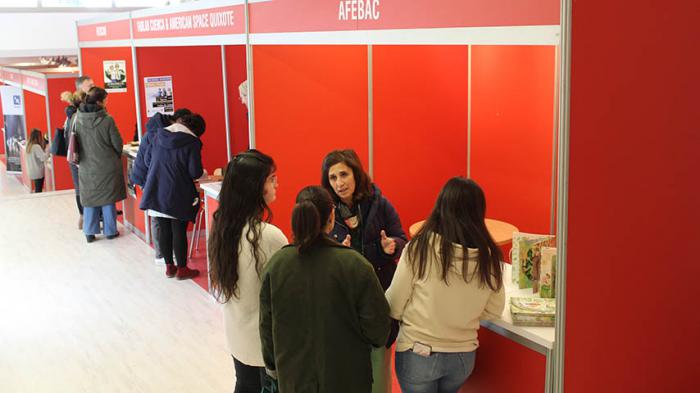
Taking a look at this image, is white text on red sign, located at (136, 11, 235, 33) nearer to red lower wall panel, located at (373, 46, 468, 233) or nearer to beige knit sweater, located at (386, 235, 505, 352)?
red lower wall panel, located at (373, 46, 468, 233)

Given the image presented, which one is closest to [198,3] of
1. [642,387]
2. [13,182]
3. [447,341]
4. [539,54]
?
[539,54]

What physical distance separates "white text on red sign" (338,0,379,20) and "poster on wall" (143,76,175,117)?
3.88 meters

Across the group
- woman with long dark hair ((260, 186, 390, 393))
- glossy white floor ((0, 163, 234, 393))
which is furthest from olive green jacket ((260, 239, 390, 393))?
glossy white floor ((0, 163, 234, 393))

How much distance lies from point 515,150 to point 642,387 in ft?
8.13

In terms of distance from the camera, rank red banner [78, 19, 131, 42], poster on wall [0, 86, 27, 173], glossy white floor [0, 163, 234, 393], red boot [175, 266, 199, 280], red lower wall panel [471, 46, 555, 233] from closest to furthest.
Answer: glossy white floor [0, 163, 234, 393], red lower wall panel [471, 46, 555, 233], red boot [175, 266, 199, 280], red banner [78, 19, 131, 42], poster on wall [0, 86, 27, 173]

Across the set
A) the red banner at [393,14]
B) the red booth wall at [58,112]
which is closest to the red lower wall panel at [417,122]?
the red banner at [393,14]

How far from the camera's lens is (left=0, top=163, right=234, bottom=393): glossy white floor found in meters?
4.51

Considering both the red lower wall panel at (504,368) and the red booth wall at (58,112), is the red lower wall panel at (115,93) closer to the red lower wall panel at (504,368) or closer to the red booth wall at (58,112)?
the red booth wall at (58,112)

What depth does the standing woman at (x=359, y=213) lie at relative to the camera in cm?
353

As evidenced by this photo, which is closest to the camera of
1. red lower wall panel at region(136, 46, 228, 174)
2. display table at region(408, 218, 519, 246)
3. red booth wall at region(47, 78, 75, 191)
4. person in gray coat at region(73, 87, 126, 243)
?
display table at region(408, 218, 519, 246)

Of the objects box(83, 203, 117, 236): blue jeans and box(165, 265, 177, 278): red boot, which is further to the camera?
box(83, 203, 117, 236): blue jeans

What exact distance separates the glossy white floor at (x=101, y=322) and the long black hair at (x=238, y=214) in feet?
5.53

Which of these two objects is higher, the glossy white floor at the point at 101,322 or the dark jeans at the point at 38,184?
the dark jeans at the point at 38,184

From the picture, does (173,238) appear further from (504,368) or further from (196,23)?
(504,368)
